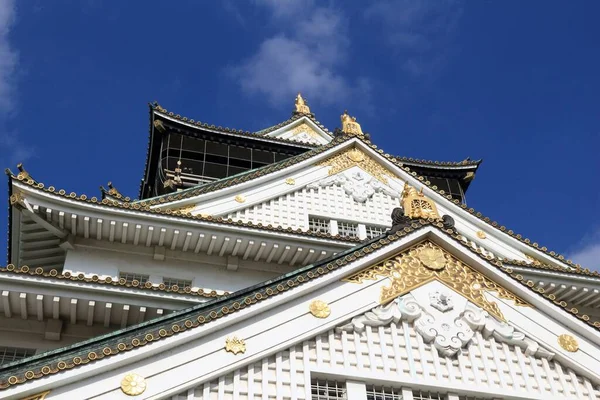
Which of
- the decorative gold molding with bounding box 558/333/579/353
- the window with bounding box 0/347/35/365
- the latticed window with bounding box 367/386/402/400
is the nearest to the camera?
the latticed window with bounding box 367/386/402/400

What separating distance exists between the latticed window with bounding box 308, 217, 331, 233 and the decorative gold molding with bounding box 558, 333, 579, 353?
952cm

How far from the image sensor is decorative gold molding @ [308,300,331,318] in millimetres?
9891

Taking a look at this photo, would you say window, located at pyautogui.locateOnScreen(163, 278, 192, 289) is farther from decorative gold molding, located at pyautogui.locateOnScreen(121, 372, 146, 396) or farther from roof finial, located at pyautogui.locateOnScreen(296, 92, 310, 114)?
roof finial, located at pyautogui.locateOnScreen(296, 92, 310, 114)

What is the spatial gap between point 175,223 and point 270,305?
700cm

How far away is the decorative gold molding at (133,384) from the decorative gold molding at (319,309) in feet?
9.34

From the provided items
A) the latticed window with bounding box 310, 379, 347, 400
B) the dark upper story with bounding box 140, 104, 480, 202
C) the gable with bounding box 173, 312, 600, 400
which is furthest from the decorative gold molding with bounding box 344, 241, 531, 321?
the dark upper story with bounding box 140, 104, 480, 202

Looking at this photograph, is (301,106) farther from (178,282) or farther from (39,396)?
(39,396)

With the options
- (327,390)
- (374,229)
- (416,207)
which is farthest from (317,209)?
(327,390)

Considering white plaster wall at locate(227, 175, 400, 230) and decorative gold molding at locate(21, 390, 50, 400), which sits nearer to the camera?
decorative gold molding at locate(21, 390, 50, 400)

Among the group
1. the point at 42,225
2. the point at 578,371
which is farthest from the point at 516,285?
the point at 42,225

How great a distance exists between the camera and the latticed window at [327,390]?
9242mm

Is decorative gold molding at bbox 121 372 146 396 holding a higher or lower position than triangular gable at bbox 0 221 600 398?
lower

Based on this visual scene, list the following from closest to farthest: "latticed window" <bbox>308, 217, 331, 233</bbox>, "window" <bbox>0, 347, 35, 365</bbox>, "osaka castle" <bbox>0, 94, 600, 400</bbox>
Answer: "osaka castle" <bbox>0, 94, 600, 400</bbox>
"window" <bbox>0, 347, 35, 365</bbox>
"latticed window" <bbox>308, 217, 331, 233</bbox>

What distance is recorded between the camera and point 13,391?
749 cm
